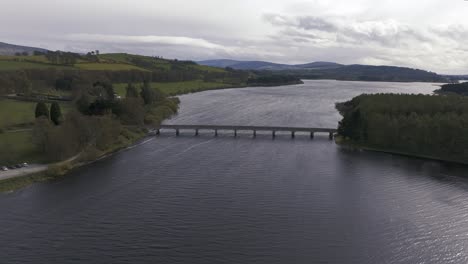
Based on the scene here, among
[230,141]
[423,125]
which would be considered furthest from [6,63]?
[423,125]

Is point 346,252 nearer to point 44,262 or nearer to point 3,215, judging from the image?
point 44,262

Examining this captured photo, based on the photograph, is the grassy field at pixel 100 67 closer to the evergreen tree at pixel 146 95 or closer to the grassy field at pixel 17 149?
the evergreen tree at pixel 146 95

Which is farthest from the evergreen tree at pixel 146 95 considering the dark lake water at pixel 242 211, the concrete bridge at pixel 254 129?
the dark lake water at pixel 242 211

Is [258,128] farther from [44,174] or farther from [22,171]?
[22,171]

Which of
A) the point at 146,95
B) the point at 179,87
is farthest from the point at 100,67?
the point at 146,95

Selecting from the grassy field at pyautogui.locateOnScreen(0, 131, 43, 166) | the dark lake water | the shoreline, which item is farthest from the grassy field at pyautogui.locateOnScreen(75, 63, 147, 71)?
the shoreline

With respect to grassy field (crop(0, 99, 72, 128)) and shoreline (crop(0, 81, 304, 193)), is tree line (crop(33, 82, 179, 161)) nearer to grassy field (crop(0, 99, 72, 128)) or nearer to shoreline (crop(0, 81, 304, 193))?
shoreline (crop(0, 81, 304, 193))
